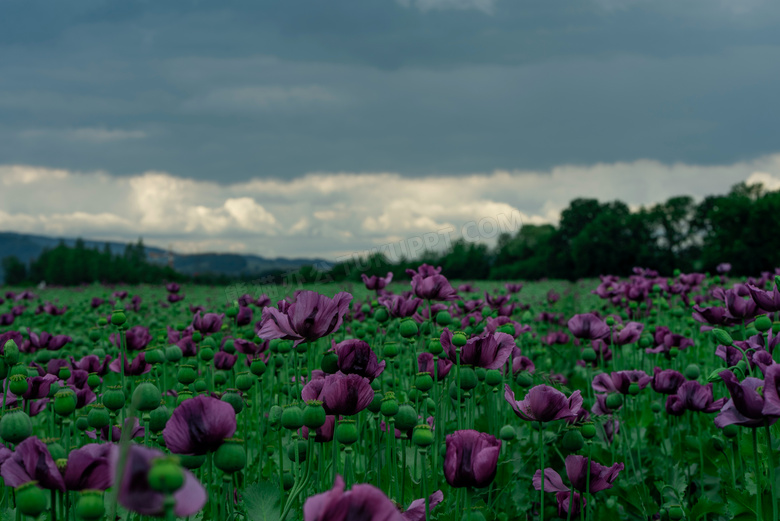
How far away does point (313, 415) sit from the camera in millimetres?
1705

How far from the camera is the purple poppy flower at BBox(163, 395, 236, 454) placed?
1418 millimetres

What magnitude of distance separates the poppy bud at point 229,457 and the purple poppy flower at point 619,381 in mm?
2666

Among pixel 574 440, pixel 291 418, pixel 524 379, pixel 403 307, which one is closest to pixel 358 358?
pixel 291 418

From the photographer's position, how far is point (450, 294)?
3436 mm

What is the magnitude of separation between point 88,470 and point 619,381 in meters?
2.99

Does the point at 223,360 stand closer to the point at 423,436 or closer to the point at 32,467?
the point at 423,436

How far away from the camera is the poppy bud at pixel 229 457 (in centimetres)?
144

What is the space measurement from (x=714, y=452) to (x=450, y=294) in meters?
2.25

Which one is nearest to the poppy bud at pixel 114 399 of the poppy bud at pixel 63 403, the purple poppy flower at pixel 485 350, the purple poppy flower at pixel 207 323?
the poppy bud at pixel 63 403

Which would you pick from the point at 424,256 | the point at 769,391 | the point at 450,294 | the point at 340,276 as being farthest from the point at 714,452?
the point at 424,256

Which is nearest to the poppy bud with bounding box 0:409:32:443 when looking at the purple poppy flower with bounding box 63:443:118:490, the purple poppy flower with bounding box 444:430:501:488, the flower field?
the flower field

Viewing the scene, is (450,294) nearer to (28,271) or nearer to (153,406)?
(153,406)

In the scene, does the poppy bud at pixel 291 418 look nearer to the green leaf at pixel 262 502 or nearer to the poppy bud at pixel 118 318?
the green leaf at pixel 262 502

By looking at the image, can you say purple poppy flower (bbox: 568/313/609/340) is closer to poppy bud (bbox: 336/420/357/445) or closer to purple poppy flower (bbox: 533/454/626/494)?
purple poppy flower (bbox: 533/454/626/494)
